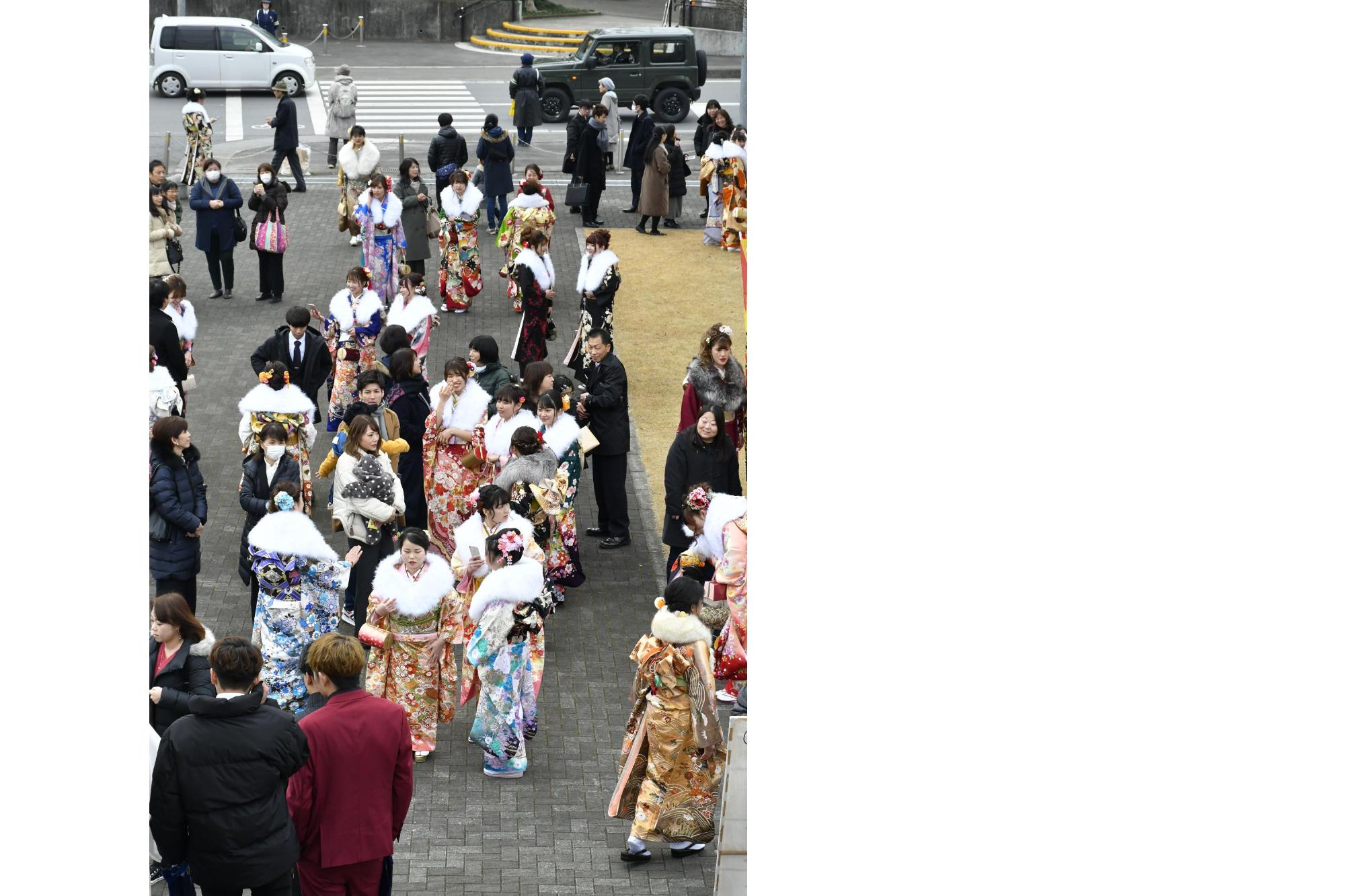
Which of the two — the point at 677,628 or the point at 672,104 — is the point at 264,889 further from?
the point at 672,104

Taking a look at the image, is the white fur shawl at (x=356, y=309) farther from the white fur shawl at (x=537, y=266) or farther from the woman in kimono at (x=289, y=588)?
the woman in kimono at (x=289, y=588)

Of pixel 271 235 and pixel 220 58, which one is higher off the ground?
pixel 220 58

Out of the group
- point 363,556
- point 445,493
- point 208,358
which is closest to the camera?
point 363,556

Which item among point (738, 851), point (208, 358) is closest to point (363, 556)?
point (738, 851)

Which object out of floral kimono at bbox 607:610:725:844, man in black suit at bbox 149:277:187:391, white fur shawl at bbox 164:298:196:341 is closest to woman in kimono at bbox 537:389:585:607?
floral kimono at bbox 607:610:725:844

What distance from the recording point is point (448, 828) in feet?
26.2

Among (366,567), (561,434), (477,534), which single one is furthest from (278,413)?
(477,534)

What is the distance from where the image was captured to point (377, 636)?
8.21 metres

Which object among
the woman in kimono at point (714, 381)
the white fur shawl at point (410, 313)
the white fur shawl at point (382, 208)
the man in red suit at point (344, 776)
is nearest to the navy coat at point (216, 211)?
the white fur shawl at point (382, 208)

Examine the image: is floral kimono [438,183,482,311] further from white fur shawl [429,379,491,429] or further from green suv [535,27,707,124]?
green suv [535,27,707,124]

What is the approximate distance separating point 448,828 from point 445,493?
3329 millimetres

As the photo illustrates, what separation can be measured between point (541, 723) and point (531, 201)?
709 cm

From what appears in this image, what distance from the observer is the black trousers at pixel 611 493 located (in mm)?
11477

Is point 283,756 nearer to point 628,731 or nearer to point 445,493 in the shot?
point 628,731
